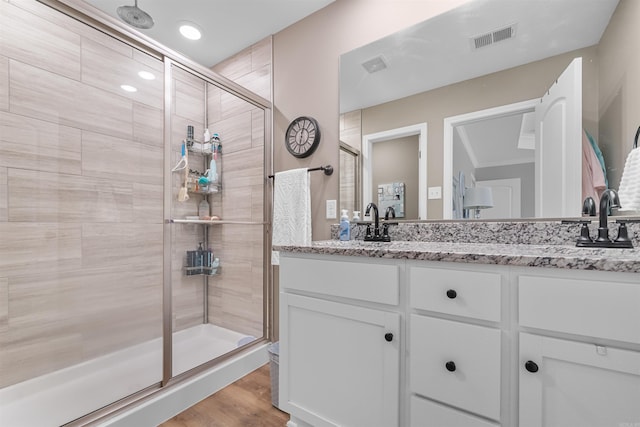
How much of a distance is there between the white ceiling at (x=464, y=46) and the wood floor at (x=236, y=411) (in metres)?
1.80

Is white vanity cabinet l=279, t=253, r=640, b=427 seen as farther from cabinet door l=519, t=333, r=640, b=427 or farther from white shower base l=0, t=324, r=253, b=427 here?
white shower base l=0, t=324, r=253, b=427

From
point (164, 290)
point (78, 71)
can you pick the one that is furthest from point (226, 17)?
point (164, 290)

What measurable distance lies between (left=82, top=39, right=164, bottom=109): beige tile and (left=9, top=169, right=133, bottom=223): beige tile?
59 centimetres

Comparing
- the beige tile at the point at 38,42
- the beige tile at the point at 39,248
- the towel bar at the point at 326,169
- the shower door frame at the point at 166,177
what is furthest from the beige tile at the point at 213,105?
the beige tile at the point at 39,248

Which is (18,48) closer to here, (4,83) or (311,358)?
(4,83)

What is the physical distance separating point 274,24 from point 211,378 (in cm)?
240

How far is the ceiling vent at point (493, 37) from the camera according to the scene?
1.31 metres

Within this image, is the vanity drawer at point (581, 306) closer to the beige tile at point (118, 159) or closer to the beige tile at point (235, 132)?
the beige tile at point (118, 159)

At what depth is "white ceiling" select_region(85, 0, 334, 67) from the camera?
6.09 ft

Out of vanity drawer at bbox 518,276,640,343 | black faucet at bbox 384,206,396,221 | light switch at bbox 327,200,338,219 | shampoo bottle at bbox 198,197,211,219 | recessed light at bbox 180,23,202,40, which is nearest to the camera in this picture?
vanity drawer at bbox 518,276,640,343

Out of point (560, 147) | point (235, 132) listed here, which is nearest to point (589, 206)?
point (560, 147)

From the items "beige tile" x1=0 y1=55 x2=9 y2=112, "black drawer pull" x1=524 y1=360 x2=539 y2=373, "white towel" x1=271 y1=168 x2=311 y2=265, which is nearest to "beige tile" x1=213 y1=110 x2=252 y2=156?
"white towel" x1=271 y1=168 x2=311 y2=265

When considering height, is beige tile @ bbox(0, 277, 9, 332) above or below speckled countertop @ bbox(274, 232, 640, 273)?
below

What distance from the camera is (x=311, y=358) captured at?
46.7 inches
